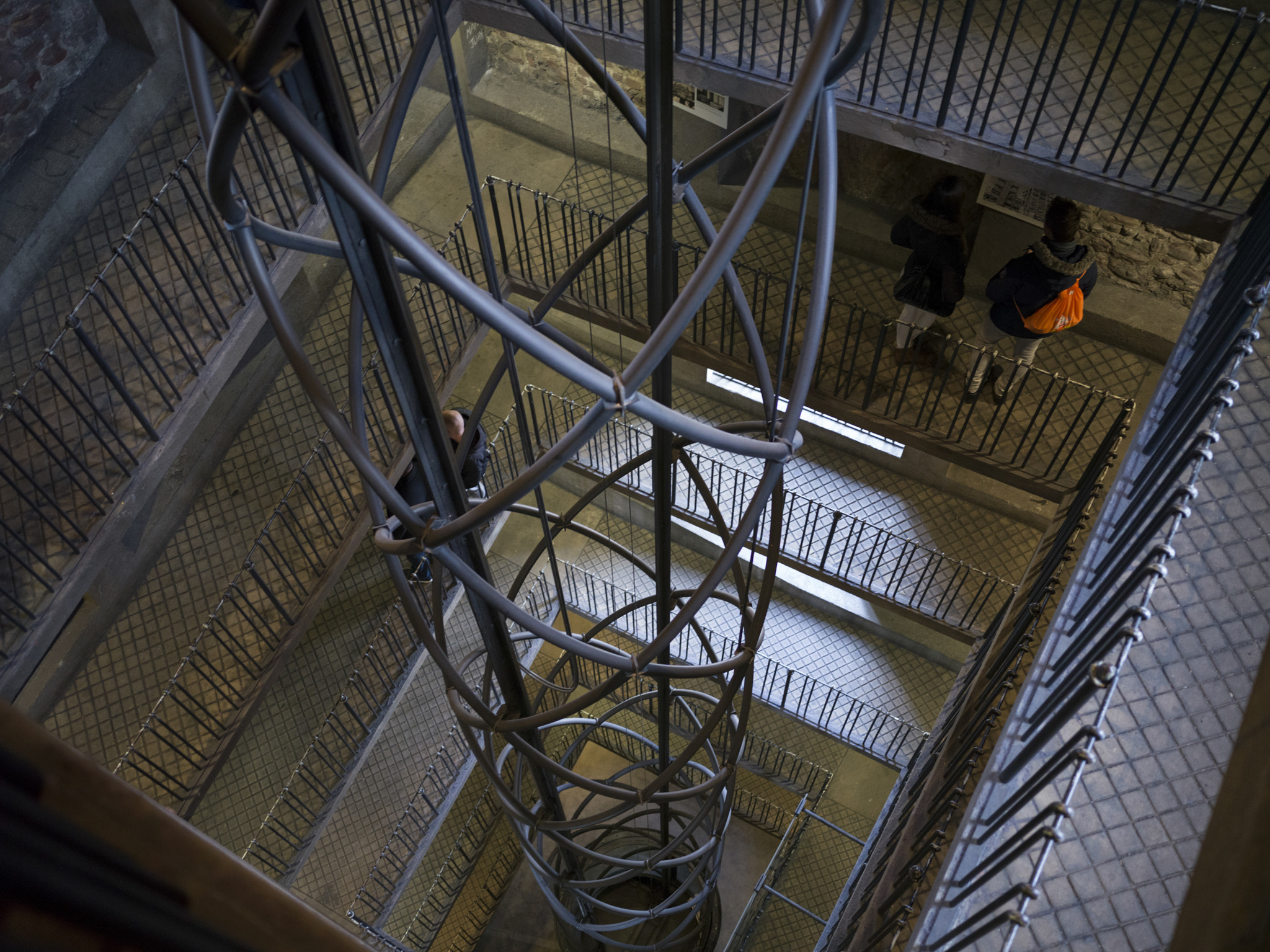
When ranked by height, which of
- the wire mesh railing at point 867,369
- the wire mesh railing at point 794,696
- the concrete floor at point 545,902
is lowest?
the concrete floor at point 545,902

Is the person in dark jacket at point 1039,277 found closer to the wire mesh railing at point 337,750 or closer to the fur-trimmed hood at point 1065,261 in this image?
the fur-trimmed hood at point 1065,261

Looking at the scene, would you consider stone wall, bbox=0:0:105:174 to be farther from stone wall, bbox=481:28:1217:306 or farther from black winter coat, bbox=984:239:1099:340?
black winter coat, bbox=984:239:1099:340

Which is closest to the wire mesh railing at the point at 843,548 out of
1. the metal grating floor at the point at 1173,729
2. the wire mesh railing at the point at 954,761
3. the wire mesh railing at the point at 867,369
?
the wire mesh railing at the point at 867,369

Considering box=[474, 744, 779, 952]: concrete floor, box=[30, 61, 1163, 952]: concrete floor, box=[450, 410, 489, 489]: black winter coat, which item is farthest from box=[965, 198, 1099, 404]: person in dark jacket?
box=[474, 744, 779, 952]: concrete floor

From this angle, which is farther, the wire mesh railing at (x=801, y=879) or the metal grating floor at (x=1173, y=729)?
the wire mesh railing at (x=801, y=879)

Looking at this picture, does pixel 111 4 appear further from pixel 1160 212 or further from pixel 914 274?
pixel 1160 212

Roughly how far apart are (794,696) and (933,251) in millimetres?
3711

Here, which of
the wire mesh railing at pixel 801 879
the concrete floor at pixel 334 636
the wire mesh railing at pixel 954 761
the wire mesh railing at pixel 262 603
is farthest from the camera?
the wire mesh railing at pixel 801 879

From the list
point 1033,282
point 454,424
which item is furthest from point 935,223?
point 454,424

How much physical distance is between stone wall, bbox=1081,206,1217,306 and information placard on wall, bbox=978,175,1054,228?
281mm

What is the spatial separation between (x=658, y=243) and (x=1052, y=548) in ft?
8.62

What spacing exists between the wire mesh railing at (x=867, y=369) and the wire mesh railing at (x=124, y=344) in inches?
44.1

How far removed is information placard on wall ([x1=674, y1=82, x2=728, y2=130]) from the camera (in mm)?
6270

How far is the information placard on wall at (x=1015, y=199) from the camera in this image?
5445mm
